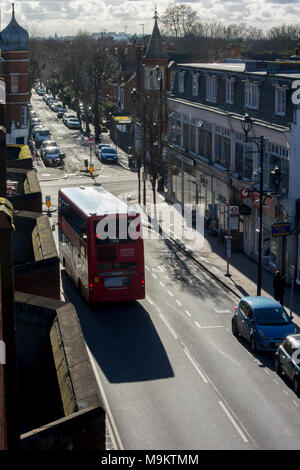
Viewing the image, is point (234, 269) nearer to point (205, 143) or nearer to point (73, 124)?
point (205, 143)

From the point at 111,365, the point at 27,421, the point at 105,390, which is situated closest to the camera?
the point at 27,421

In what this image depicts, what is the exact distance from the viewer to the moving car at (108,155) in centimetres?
7094

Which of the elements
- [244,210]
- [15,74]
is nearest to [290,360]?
[244,210]

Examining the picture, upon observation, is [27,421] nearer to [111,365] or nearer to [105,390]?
[105,390]

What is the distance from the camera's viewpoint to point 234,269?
34844 millimetres

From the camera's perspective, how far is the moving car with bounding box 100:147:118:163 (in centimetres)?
7094

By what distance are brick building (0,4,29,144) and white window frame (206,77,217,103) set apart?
92.4 feet

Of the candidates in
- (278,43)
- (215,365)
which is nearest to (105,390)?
(215,365)

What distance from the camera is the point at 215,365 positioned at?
73.6 feet

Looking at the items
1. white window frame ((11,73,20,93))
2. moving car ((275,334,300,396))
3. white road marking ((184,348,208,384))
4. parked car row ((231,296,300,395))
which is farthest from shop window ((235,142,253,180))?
Result: white window frame ((11,73,20,93))

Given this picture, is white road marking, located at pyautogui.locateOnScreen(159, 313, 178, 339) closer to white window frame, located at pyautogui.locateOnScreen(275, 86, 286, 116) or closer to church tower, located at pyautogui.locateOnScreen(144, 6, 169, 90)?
white window frame, located at pyautogui.locateOnScreen(275, 86, 286, 116)

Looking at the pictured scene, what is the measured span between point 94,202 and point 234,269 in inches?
365

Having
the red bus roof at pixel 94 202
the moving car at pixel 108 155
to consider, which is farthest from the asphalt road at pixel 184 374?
the moving car at pixel 108 155
